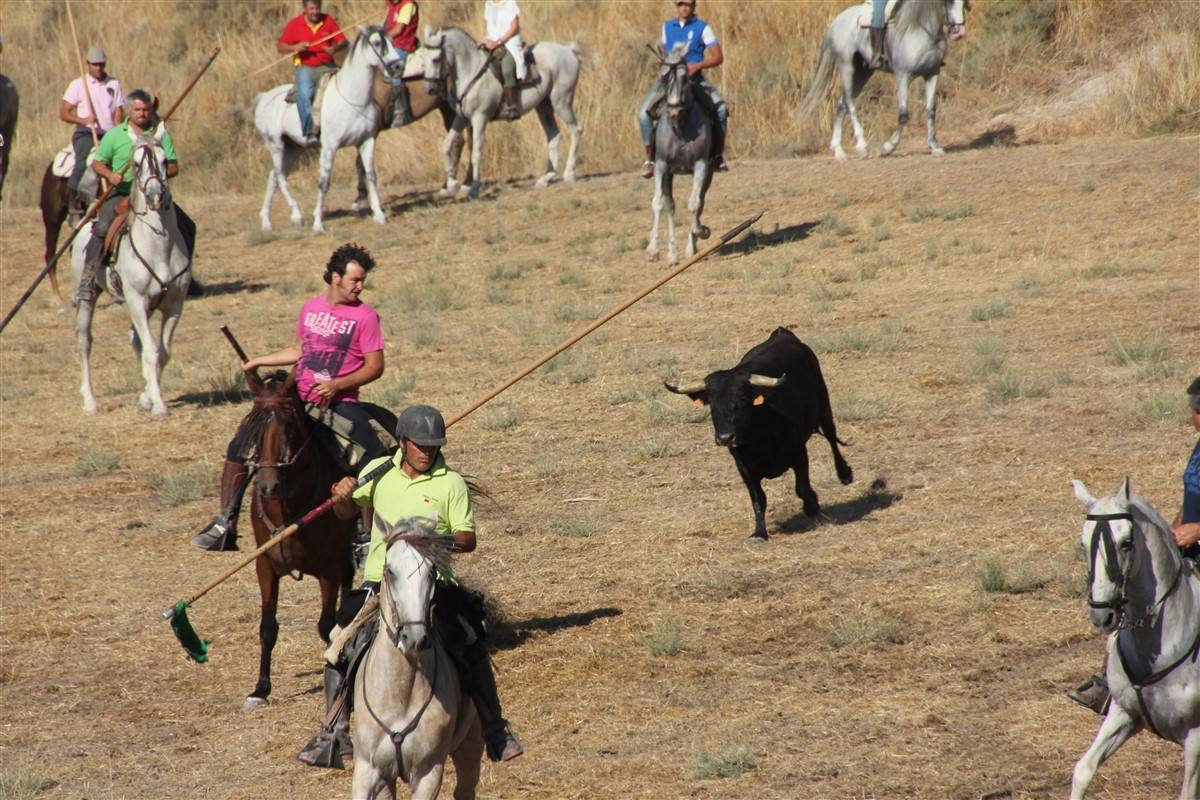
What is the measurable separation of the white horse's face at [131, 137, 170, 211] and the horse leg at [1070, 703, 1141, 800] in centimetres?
1107

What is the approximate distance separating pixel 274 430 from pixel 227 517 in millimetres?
1089

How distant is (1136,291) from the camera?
1864 cm

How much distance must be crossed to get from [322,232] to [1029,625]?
65.8ft

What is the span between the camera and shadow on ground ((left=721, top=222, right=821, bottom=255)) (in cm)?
2361

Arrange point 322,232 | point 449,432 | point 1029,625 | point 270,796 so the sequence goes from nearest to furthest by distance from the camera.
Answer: point 270,796
point 1029,625
point 449,432
point 322,232

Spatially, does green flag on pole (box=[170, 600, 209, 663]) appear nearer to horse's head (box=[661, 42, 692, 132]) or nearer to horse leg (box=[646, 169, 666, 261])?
horse's head (box=[661, 42, 692, 132])

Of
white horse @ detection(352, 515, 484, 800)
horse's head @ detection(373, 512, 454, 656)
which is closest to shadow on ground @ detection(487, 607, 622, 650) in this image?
white horse @ detection(352, 515, 484, 800)

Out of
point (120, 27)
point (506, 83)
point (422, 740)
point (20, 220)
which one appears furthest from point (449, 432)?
point (120, 27)

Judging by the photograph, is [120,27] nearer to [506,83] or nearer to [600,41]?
[600,41]

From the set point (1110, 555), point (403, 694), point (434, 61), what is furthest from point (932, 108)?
point (403, 694)

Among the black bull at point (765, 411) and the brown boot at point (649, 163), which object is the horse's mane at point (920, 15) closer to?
the brown boot at point (649, 163)

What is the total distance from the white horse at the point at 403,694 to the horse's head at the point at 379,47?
68.3 feet

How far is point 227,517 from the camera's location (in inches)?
376

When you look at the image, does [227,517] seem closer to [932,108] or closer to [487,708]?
[487,708]
